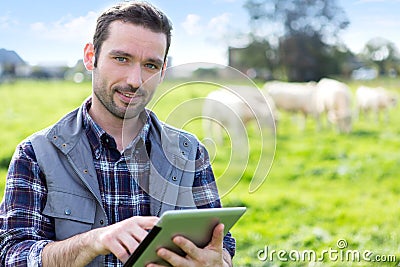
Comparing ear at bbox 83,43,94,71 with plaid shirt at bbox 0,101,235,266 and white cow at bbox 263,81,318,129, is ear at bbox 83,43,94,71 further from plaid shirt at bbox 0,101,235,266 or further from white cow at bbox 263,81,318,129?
white cow at bbox 263,81,318,129

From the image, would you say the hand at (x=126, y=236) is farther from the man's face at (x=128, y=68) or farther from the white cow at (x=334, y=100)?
the white cow at (x=334, y=100)

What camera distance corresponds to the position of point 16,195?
1131mm

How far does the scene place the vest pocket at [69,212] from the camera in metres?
1.15

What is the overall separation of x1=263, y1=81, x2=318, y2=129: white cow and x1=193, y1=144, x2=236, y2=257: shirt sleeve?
5382 millimetres

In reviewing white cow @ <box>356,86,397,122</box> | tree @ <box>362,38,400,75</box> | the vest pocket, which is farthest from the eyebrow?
white cow @ <box>356,86,397,122</box>

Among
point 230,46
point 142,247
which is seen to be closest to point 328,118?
point 230,46

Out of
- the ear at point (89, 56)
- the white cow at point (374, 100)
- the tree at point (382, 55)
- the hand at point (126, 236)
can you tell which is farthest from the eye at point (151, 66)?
the white cow at point (374, 100)

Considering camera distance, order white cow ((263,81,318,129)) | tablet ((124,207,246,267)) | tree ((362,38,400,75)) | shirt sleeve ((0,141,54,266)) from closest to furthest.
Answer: tablet ((124,207,246,267)), shirt sleeve ((0,141,54,266)), tree ((362,38,400,75)), white cow ((263,81,318,129))

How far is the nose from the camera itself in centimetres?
119

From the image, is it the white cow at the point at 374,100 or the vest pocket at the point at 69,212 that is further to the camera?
the white cow at the point at 374,100

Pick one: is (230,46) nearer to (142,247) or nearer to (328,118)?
(328,118)

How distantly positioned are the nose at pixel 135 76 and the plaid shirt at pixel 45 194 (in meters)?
0.12

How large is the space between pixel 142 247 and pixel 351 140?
4.72m

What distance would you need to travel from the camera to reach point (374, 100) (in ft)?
21.3
